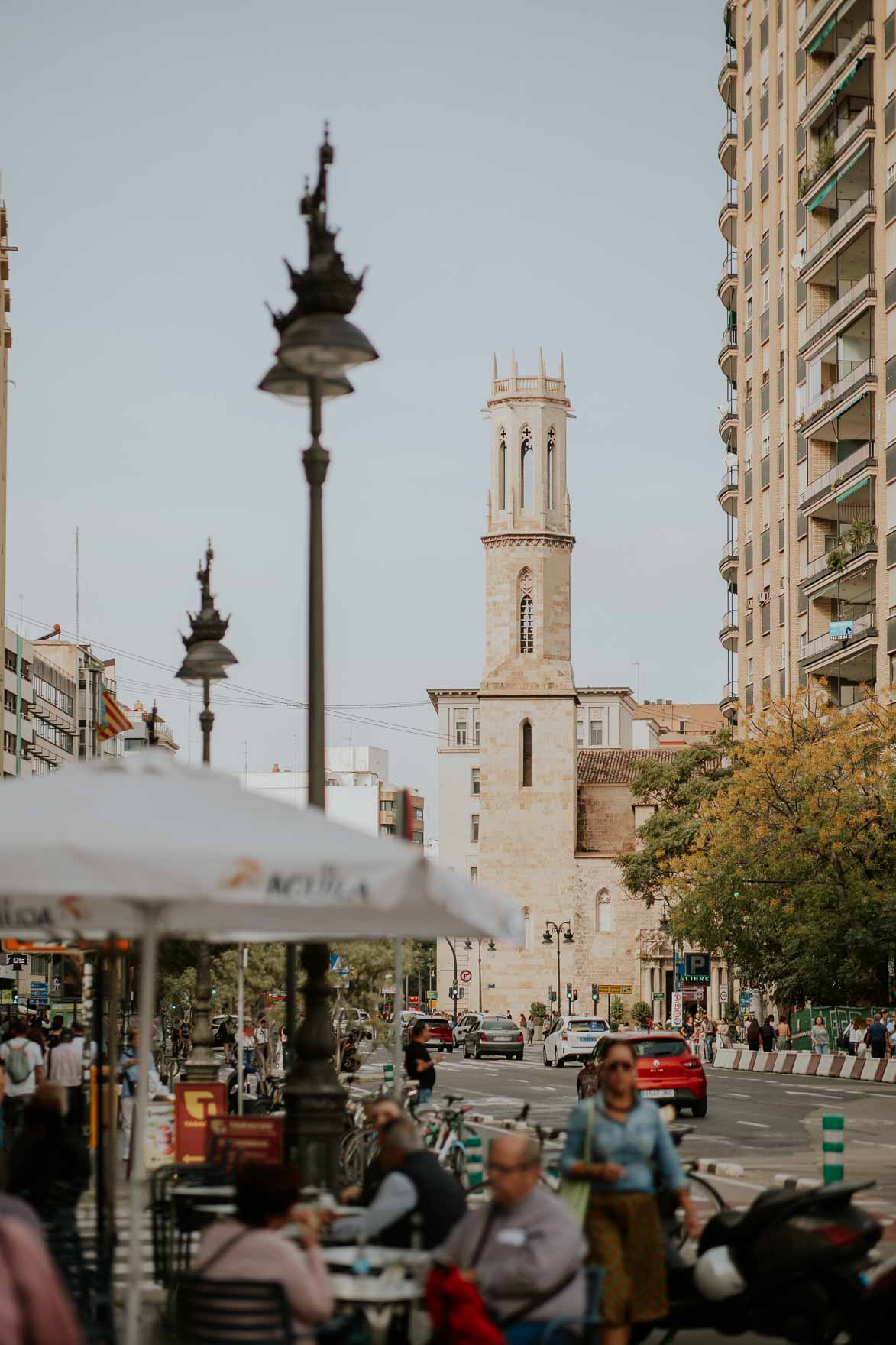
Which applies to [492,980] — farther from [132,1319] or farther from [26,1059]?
[132,1319]

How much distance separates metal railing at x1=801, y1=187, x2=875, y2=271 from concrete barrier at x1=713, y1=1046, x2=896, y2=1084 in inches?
997

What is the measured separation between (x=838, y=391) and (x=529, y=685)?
178 ft

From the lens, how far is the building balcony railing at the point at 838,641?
60688mm

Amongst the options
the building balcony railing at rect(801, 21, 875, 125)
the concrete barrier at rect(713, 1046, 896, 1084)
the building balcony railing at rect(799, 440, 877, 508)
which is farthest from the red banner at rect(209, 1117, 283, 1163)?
the building balcony railing at rect(801, 21, 875, 125)

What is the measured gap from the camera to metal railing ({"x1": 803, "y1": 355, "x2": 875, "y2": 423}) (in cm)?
6162

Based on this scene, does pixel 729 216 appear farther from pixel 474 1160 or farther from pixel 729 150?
pixel 474 1160

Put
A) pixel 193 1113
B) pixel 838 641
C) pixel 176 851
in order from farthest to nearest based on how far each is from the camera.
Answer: pixel 838 641 → pixel 193 1113 → pixel 176 851

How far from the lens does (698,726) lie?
176250 mm

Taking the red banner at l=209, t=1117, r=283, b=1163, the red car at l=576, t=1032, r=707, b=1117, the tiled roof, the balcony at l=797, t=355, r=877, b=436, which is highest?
the balcony at l=797, t=355, r=877, b=436

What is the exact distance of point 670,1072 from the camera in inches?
1298

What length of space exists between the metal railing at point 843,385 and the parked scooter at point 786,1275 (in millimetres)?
52957

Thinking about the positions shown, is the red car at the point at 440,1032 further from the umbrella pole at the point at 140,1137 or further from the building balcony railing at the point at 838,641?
the umbrella pole at the point at 140,1137

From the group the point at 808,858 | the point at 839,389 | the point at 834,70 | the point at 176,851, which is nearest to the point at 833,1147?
the point at 176,851

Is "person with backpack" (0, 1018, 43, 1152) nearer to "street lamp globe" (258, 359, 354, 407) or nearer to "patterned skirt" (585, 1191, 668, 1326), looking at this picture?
"street lamp globe" (258, 359, 354, 407)
